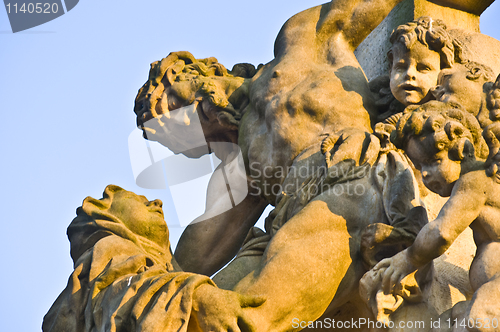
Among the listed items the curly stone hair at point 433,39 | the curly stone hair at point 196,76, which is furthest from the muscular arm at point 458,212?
the curly stone hair at point 196,76

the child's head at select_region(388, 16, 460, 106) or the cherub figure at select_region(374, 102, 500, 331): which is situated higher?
the child's head at select_region(388, 16, 460, 106)

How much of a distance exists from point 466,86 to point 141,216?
2575 millimetres

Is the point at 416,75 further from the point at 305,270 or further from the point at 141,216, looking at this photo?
the point at 141,216

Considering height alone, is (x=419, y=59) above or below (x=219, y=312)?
above

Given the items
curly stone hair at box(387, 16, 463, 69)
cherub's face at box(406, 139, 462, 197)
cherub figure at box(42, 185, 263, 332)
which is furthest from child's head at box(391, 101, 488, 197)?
cherub figure at box(42, 185, 263, 332)

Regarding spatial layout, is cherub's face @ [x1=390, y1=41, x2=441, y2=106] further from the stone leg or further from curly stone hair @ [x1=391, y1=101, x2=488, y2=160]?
the stone leg

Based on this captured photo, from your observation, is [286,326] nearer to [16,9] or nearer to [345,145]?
[345,145]

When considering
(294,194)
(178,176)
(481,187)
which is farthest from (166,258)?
(481,187)

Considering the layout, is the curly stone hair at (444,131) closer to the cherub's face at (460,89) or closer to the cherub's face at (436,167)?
the cherub's face at (436,167)

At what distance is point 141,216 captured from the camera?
6207mm

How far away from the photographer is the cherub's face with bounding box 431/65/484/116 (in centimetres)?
573

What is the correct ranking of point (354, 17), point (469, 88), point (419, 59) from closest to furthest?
point (469, 88), point (419, 59), point (354, 17)

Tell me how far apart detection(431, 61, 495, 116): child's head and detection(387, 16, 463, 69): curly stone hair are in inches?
5.6

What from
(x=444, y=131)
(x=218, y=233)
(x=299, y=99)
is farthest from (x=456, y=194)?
(x=218, y=233)
